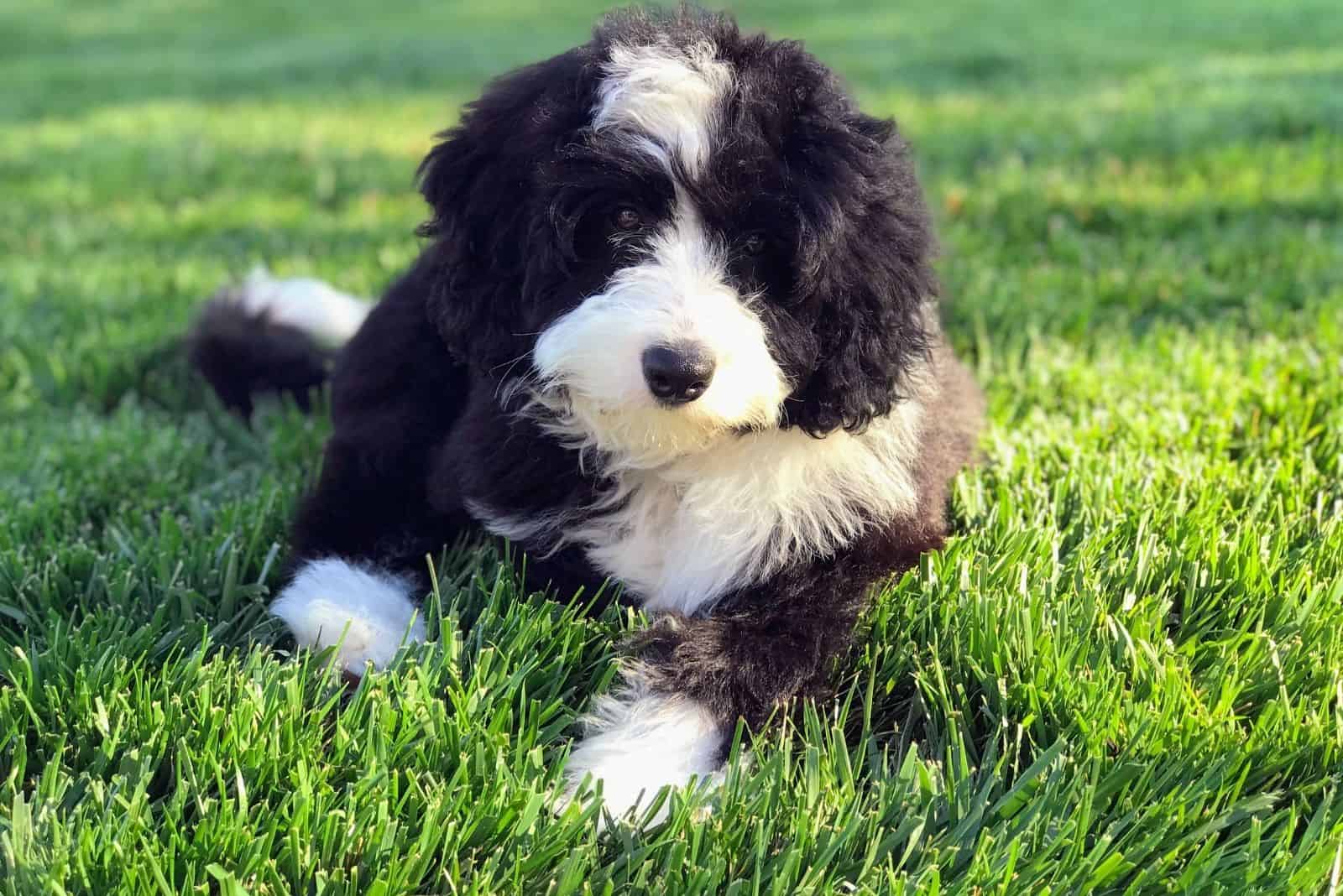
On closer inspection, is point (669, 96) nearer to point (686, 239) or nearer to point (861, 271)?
point (686, 239)

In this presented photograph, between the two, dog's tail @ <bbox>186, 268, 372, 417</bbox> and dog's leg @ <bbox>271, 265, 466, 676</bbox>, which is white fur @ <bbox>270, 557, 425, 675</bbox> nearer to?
dog's leg @ <bbox>271, 265, 466, 676</bbox>

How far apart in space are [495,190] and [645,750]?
1.20 meters

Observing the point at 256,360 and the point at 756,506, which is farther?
the point at 256,360

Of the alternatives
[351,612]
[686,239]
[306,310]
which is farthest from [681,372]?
[306,310]

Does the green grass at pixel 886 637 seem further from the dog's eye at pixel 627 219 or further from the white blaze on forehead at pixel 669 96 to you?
the white blaze on forehead at pixel 669 96

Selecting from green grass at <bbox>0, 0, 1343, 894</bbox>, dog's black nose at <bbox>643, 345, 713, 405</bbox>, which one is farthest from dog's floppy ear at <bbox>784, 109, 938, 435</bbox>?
green grass at <bbox>0, 0, 1343, 894</bbox>

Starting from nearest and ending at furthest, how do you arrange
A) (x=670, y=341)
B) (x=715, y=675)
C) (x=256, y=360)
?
(x=670, y=341)
(x=715, y=675)
(x=256, y=360)

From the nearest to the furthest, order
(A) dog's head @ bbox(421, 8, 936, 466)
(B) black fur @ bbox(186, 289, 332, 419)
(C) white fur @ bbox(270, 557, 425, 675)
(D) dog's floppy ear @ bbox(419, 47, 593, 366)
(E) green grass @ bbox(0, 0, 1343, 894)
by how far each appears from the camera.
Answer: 1. (E) green grass @ bbox(0, 0, 1343, 894)
2. (A) dog's head @ bbox(421, 8, 936, 466)
3. (D) dog's floppy ear @ bbox(419, 47, 593, 366)
4. (C) white fur @ bbox(270, 557, 425, 675)
5. (B) black fur @ bbox(186, 289, 332, 419)

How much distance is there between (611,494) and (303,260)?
374cm

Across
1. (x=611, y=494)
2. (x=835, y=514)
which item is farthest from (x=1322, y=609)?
(x=611, y=494)

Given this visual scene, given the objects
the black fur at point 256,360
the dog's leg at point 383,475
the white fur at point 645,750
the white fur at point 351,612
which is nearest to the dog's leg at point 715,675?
the white fur at point 645,750

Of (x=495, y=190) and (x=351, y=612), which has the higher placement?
(x=495, y=190)

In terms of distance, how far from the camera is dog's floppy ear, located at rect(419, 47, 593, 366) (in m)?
2.62

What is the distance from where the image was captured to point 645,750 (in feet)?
Result: 7.72
